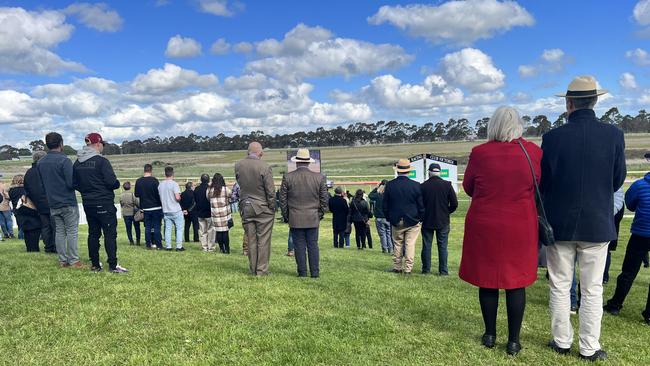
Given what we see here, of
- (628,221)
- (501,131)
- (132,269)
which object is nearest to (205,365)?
(501,131)

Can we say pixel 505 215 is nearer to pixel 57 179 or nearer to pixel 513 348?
pixel 513 348

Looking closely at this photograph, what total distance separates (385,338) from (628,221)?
1864cm

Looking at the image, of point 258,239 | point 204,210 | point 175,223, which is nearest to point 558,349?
point 258,239

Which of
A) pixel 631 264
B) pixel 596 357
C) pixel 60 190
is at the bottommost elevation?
pixel 596 357

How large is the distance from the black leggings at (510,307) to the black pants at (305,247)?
338cm

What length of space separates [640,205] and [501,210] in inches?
111

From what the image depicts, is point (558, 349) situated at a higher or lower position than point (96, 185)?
lower

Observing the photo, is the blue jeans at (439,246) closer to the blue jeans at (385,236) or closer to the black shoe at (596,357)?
the black shoe at (596,357)

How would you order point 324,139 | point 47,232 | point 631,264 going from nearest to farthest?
point 631,264 < point 47,232 < point 324,139

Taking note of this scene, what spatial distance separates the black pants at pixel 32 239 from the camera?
30.3 ft

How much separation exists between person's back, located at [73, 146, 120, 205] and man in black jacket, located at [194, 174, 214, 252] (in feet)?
14.5

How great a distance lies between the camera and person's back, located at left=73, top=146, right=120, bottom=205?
622 cm

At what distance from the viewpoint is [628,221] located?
18.4m

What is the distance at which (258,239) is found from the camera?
6828 mm
